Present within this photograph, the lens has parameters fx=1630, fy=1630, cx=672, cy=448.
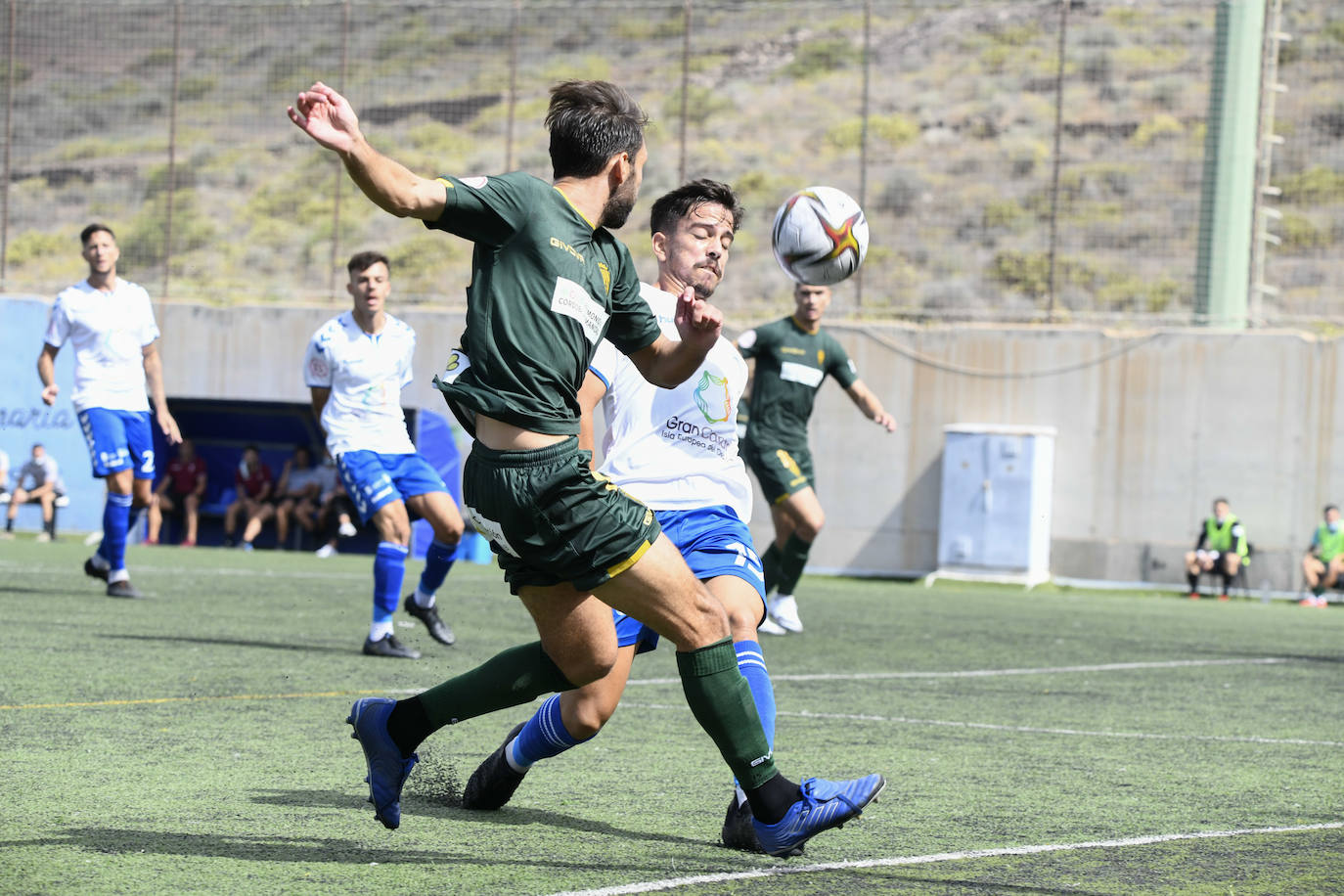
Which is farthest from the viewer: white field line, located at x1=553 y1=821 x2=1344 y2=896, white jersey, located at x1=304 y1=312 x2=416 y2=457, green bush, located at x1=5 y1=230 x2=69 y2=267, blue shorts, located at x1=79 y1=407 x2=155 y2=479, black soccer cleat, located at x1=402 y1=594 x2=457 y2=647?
green bush, located at x1=5 y1=230 x2=69 y2=267

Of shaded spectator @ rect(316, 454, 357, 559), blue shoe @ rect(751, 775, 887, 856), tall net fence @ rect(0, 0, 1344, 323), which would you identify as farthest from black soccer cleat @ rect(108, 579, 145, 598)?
tall net fence @ rect(0, 0, 1344, 323)

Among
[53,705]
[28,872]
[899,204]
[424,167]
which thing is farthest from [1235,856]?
[424,167]

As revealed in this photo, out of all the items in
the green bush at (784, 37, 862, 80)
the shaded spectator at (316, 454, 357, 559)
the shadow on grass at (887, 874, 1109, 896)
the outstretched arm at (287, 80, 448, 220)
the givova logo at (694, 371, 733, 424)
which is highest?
the green bush at (784, 37, 862, 80)

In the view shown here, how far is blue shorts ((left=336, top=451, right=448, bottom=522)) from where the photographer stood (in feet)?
28.6

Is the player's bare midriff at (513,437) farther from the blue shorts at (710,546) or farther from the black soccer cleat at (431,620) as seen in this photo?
the black soccer cleat at (431,620)

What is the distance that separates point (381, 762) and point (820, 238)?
8.63ft

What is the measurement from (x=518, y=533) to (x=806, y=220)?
249 cm

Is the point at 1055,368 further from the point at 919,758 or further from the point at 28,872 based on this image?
the point at 28,872

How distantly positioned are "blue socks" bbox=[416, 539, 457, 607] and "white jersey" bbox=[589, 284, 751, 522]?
13.4 feet

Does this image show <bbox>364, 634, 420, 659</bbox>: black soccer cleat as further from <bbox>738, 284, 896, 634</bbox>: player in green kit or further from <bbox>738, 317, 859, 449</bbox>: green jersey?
<bbox>738, 317, 859, 449</bbox>: green jersey

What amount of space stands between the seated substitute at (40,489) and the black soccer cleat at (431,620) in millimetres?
12880

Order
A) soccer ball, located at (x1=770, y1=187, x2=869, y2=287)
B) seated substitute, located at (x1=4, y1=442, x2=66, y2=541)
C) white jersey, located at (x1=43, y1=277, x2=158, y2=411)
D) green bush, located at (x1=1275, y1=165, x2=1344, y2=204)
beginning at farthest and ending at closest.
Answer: green bush, located at (x1=1275, y1=165, x2=1344, y2=204), seated substitute, located at (x1=4, y1=442, x2=66, y2=541), white jersey, located at (x1=43, y1=277, x2=158, y2=411), soccer ball, located at (x1=770, y1=187, x2=869, y2=287)

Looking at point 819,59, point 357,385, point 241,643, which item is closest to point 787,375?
point 357,385

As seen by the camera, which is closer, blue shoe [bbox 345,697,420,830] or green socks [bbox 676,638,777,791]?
green socks [bbox 676,638,777,791]
